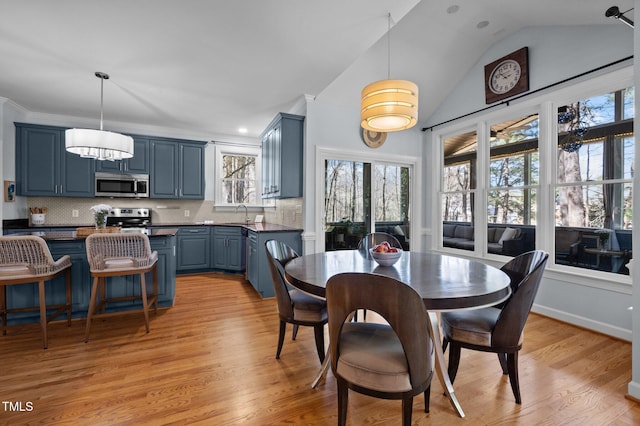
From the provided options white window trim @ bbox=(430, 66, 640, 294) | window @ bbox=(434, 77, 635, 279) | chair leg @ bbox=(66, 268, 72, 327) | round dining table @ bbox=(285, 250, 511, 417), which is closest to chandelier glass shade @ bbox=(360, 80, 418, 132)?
round dining table @ bbox=(285, 250, 511, 417)

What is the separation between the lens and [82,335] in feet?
8.66

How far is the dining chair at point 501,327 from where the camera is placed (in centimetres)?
162

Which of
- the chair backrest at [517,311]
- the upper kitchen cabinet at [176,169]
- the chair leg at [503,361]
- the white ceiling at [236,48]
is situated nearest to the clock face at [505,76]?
the white ceiling at [236,48]

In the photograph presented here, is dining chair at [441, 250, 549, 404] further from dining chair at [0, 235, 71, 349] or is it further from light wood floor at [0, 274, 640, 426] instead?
dining chair at [0, 235, 71, 349]

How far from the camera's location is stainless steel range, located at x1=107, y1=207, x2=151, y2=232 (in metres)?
4.87

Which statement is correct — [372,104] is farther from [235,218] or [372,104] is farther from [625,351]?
[235,218]

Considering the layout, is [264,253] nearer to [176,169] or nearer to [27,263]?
[27,263]

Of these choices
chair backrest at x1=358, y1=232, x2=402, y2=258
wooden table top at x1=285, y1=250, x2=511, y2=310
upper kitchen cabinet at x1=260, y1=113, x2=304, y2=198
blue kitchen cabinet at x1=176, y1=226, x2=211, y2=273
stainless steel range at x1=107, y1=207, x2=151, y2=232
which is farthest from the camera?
blue kitchen cabinet at x1=176, y1=226, x2=211, y2=273

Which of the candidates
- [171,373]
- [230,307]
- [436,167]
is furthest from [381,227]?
[171,373]

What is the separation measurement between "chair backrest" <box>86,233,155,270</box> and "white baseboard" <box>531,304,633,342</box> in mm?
4193

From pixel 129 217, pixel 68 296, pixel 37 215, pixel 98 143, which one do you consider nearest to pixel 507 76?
pixel 98 143

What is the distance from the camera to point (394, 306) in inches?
47.0

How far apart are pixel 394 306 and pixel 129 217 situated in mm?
5246

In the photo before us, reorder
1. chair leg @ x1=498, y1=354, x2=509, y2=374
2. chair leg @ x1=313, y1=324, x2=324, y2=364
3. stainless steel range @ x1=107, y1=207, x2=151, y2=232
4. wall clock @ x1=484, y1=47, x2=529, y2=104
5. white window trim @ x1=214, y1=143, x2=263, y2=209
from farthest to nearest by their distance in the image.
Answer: white window trim @ x1=214, y1=143, x2=263, y2=209 → stainless steel range @ x1=107, y1=207, x2=151, y2=232 → wall clock @ x1=484, y1=47, x2=529, y2=104 → chair leg @ x1=313, y1=324, x2=324, y2=364 → chair leg @ x1=498, y1=354, x2=509, y2=374
